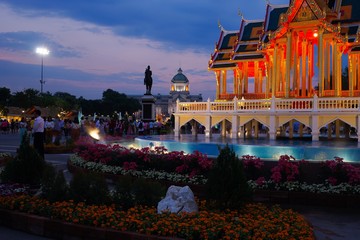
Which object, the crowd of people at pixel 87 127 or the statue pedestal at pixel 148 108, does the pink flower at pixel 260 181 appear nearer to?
the crowd of people at pixel 87 127

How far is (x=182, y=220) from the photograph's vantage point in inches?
281

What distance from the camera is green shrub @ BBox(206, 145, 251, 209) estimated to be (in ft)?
25.2

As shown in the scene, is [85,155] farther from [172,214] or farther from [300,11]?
[300,11]

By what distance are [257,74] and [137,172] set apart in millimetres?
19490

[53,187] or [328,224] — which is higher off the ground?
[53,187]

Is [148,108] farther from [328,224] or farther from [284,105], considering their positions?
[328,224]

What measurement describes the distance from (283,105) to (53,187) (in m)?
13.5

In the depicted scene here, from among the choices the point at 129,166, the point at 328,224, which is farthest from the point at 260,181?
the point at 129,166

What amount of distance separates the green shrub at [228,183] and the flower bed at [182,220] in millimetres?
212

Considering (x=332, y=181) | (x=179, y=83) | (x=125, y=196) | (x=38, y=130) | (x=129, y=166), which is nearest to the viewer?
(x=125, y=196)

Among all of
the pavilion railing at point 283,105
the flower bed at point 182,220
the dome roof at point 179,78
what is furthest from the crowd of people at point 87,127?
the dome roof at point 179,78

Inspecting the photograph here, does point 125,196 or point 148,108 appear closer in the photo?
point 125,196

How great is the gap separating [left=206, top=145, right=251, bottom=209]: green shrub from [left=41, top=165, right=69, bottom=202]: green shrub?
289 cm

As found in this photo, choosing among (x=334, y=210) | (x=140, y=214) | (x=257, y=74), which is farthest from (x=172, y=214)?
(x=257, y=74)
